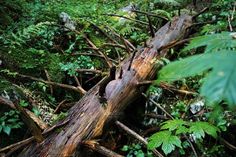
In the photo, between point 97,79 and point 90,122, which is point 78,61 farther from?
point 90,122

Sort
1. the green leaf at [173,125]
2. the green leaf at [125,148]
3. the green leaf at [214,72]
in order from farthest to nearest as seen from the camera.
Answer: the green leaf at [125,148], the green leaf at [173,125], the green leaf at [214,72]

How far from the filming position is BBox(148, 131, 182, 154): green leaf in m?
2.49

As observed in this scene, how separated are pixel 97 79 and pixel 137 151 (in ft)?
3.95

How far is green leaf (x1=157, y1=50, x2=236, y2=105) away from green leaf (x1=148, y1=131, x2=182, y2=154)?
1733mm

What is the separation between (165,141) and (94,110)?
679 mm

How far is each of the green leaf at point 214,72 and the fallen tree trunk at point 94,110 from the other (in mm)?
1847

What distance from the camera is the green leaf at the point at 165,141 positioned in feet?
8.16

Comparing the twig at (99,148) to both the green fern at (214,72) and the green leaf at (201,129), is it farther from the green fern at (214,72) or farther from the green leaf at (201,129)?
the green fern at (214,72)

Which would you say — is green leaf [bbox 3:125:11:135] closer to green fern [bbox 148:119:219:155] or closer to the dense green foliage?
the dense green foliage

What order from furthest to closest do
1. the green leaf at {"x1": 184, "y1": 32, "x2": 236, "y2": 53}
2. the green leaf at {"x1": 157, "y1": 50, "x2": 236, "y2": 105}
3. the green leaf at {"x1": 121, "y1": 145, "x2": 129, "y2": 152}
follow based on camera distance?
1. the green leaf at {"x1": 121, "y1": 145, "x2": 129, "y2": 152}
2. the green leaf at {"x1": 184, "y1": 32, "x2": 236, "y2": 53}
3. the green leaf at {"x1": 157, "y1": 50, "x2": 236, "y2": 105}

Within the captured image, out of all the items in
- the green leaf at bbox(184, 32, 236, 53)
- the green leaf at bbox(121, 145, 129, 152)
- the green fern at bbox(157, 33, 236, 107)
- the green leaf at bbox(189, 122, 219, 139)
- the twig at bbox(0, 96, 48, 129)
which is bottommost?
the green leaf at bbox(121, 145, 129, 152)

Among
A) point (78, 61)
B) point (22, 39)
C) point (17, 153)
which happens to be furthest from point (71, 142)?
point (22, 39)

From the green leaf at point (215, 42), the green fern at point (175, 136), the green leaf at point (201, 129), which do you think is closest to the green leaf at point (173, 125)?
the green fern at point (175, 136)

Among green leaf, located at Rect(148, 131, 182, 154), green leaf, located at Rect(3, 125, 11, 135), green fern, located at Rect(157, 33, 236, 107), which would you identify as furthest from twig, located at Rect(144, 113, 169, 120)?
green fern, located at Rect(157, 33, 236, 107)
